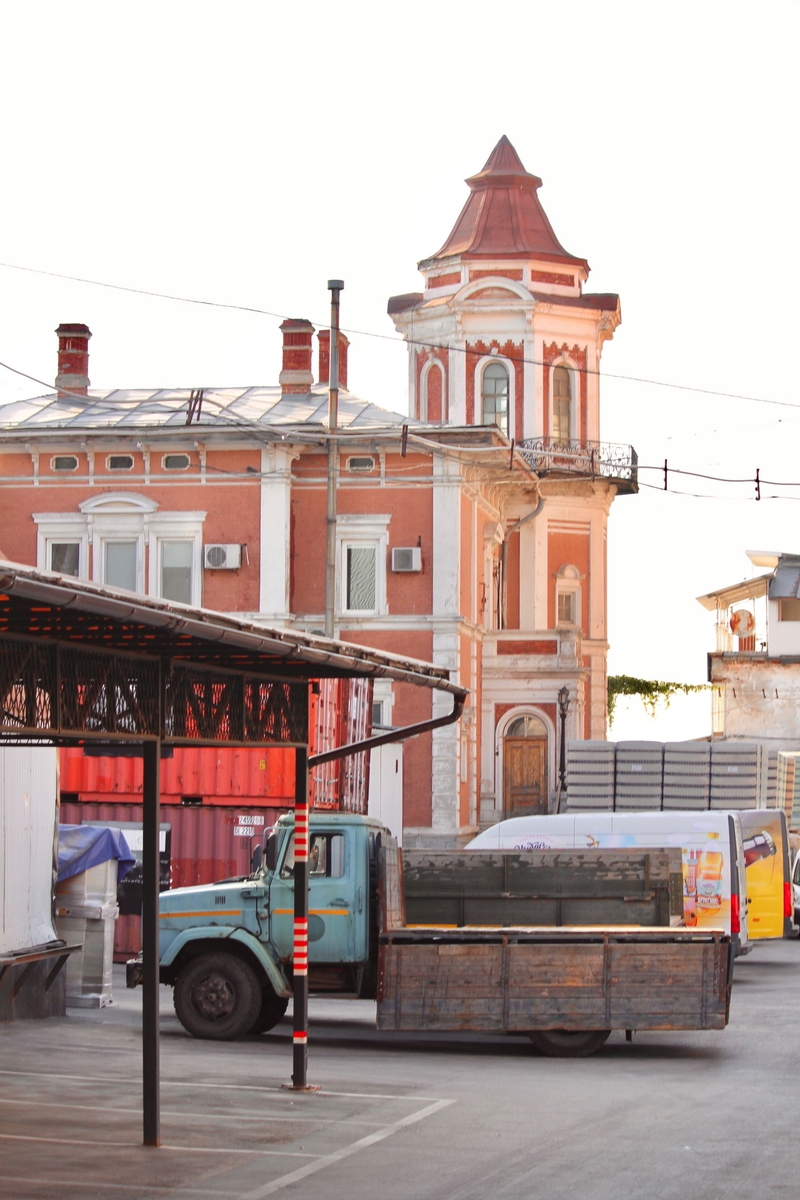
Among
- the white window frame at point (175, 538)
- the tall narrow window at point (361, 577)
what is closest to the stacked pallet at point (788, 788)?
the tall narrow window at point (361, 577)

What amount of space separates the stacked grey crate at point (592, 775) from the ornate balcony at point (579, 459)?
14855 millimetres

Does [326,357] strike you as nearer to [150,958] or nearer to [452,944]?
[452,944]

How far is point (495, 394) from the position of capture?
50469 mm

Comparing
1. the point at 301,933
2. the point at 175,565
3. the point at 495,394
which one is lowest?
the point at 301,933

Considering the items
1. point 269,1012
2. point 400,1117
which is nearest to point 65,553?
point 269,1012

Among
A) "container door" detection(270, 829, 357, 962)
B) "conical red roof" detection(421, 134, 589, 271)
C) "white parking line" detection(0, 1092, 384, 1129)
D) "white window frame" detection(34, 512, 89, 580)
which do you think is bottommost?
"white parking line" detection(0, 1092, 384, 1129)


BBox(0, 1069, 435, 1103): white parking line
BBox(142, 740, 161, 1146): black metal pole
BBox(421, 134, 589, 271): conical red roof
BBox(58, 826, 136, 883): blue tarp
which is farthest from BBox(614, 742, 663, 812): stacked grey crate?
BBox(142, 740, 161, 1146): black metal pole

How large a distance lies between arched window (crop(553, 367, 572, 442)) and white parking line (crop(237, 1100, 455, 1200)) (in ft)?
125

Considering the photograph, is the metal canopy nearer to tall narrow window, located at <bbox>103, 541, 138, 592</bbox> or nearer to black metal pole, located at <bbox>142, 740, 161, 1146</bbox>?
black metal pole, located at <bbox>142, 740, 161, 1146</bbox>

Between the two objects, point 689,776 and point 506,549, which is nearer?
point 689,776

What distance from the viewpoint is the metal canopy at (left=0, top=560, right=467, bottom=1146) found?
1024cm

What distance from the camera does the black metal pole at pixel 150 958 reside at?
1170 cm

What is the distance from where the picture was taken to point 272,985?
690 inches

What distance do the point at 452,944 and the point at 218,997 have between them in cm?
271
